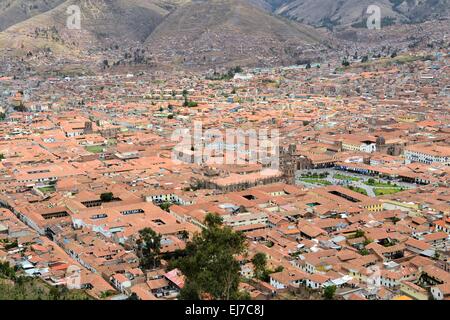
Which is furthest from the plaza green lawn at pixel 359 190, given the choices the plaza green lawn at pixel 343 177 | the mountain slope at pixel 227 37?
the mountain slope at pixel 227 37

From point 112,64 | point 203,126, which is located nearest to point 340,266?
point 203,126

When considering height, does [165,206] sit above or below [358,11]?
below

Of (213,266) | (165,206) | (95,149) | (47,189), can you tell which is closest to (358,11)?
(95,149)

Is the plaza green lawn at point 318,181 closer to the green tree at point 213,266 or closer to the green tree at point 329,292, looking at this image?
the green tree at point 329,292

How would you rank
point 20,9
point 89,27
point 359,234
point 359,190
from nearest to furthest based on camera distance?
point 359,234 → point 359,190 → point 89,27 → point 20,9

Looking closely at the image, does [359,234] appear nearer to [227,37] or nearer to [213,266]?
[213,266]

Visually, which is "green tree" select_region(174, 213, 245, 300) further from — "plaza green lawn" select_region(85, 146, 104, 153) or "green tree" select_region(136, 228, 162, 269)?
"plaza green lawn" select_region(85, 146, 104, 153)

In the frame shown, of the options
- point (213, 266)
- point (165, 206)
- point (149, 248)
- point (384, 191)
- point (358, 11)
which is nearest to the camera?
point (213, 266)
